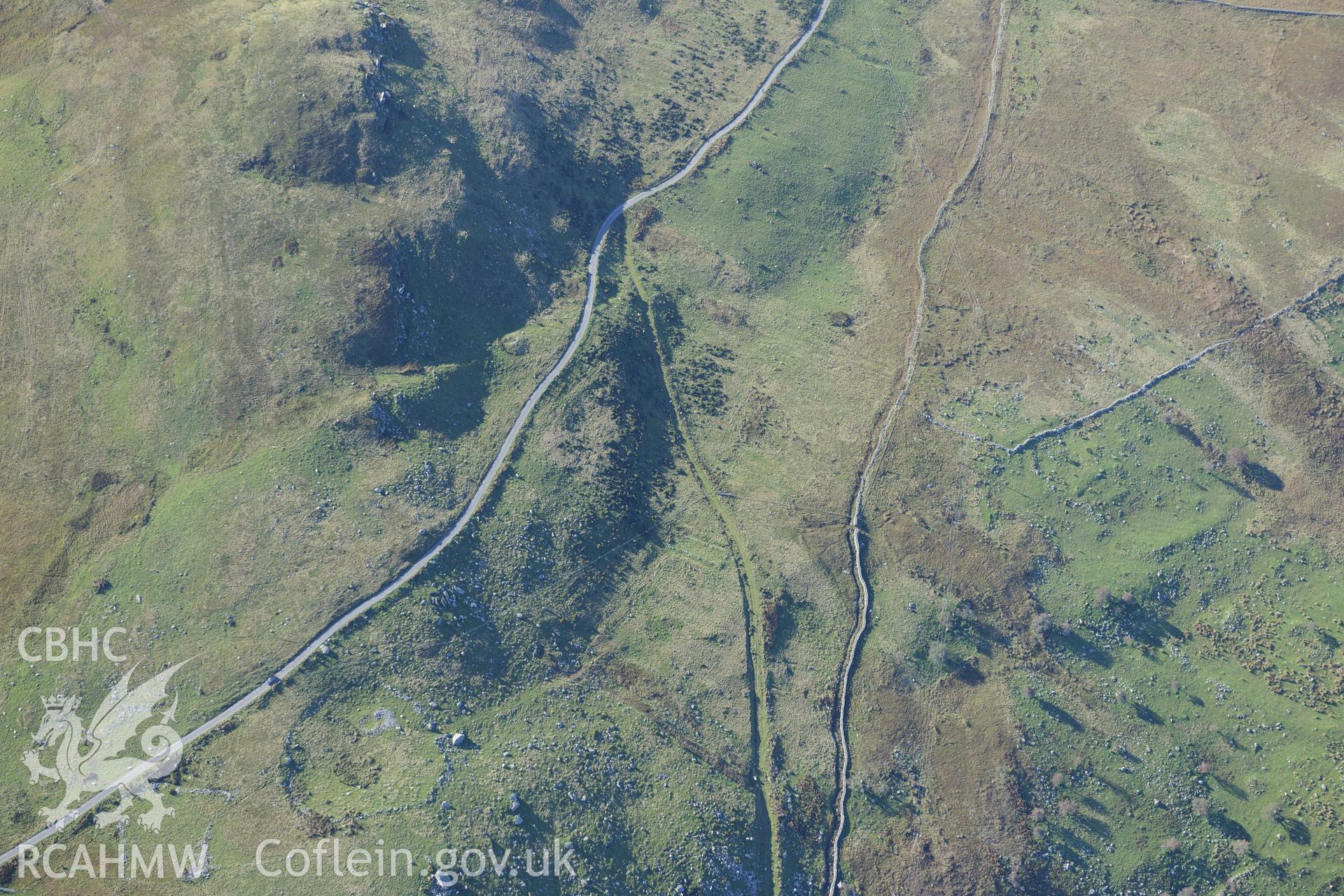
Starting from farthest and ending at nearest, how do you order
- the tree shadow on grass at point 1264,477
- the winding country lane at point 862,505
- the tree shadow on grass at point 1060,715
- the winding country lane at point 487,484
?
the tree shadow on grass at point 1264,477, the tree shadow on grass at point 1060,715, the winding country lane at point 862,505, the winding country lane at point 487,484

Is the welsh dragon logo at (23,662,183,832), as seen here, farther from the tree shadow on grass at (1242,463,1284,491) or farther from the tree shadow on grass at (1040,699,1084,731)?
the tree shadow on grass at (1242,463,1284,491)

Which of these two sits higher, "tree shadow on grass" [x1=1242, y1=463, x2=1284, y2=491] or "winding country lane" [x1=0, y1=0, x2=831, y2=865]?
"winding country lane" [x1=0, y1=0, x2=831, y2=865]

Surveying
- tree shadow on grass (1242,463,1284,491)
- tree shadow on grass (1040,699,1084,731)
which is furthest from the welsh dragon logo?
tree shadow on grass (1242,463,1284,491)

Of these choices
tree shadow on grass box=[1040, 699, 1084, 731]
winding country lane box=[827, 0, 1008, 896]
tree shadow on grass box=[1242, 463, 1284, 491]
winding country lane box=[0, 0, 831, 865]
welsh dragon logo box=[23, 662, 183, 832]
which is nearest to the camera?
welsh dragon logo box=[23, 662, 183, 832]

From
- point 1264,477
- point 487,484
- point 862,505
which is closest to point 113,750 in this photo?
point 487,484

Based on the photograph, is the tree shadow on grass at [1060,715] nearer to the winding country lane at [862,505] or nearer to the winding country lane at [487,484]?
the winding country lane at [862,505]

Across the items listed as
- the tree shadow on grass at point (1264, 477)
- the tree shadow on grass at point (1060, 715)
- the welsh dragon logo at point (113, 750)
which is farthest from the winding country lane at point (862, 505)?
the welsh dragon logo at point (113, 750)
